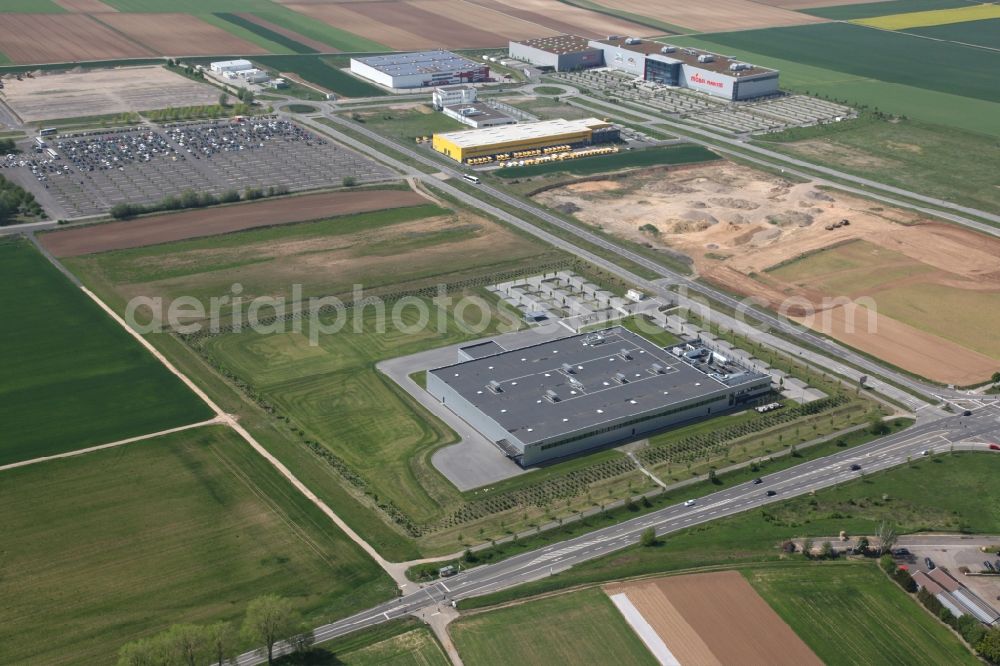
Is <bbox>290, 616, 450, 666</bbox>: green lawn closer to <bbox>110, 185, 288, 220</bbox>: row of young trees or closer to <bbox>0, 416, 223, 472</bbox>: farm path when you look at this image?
<bbox>0, 416, 223, 472</bbox>: farm path

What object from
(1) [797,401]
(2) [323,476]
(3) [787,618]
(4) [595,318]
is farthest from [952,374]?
(2) [323,476]

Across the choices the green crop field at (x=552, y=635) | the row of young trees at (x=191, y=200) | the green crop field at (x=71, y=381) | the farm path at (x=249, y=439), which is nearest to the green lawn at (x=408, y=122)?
the row of young trees at (x=191, y=200)

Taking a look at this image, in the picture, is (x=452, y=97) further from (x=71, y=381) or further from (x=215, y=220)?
(x=71, y=381)

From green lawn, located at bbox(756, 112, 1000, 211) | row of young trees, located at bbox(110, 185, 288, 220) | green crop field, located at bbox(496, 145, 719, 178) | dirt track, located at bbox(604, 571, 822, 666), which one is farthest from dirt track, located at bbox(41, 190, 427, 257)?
dirt track, located at bbox(604, 571, 822, 666)

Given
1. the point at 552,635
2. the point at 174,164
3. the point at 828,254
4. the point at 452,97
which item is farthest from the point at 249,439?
the point at 452,97

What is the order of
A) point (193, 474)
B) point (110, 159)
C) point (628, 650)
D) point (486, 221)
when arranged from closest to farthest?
point (628, 650), point (193, 474), point (486, 221), point (110, 159)

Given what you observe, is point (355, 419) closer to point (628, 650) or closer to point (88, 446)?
point (88, 446)
